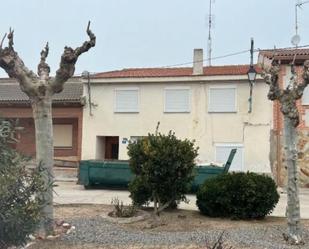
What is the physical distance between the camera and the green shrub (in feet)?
40.7

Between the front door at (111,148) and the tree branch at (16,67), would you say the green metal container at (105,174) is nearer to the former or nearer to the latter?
the front door at (111,148)

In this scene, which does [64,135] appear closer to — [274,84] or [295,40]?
[295,40]

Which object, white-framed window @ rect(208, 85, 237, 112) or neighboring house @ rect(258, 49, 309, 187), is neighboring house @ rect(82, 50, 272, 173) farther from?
neighboring house @ rect(258, 49, 309, 187)

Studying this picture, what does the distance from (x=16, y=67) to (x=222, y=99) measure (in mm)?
18737

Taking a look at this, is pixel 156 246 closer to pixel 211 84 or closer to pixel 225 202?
pixel 225 202

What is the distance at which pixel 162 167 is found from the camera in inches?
472

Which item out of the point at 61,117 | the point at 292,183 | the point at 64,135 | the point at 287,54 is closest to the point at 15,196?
the point at 292,183

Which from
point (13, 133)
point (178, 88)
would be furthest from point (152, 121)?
point (13, 133)

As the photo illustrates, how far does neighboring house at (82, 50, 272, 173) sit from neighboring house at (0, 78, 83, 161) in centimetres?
96

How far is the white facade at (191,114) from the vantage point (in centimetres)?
2653

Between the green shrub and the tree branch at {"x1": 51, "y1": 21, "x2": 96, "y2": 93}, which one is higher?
the tree branch at {"x1": 51, "y1": 21, "x2": 96, "y2": 93}

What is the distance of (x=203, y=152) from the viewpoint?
1080 inches

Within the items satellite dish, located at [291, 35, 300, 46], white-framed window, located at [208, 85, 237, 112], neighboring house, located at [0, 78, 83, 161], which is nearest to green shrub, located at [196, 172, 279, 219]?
satellite dish, located at [291, 35, 300, 46]

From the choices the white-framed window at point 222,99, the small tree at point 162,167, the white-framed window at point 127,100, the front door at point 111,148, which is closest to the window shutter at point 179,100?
the white-framed window at point 222,99
